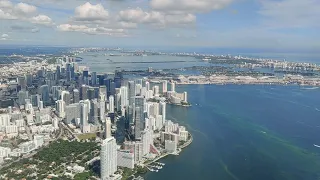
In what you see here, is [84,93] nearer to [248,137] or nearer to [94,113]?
[94,113]

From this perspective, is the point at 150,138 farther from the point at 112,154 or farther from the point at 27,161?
the point at 27,161

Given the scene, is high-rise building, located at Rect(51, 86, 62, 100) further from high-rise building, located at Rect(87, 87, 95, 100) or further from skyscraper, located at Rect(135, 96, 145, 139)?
skyscraper, located at Rect(135, 96, 145, 139)

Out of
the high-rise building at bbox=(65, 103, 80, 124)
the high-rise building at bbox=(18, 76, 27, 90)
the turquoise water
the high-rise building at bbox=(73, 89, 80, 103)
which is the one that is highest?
the high-rise building at bbox=(18, 76, 27, 90)

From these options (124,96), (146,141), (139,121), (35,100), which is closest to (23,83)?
(35,100)

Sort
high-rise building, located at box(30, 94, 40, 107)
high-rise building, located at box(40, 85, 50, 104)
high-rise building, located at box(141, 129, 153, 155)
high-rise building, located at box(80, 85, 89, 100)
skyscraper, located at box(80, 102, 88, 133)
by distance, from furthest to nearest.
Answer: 1. high-rise building, located at box(40, 85, 50, 104)
2. high-rise building, located at box(80, 85, 89, 100)
3. high-rise building, located at box(30, 94, 40, 107)
4. skyscraper, located at box(80, 102, 88, 133)
5. high-rise building, located at box(141, 129, 153, 155)

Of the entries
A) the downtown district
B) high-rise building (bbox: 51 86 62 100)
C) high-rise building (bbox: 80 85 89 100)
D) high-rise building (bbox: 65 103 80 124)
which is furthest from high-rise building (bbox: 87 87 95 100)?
high-rise building (bbox: 65 103 80 124)

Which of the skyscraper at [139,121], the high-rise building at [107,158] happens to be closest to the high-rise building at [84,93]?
the skyscraper at [139,121]

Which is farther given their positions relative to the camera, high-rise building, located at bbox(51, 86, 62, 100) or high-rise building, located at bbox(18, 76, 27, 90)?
high-rise building, located at bbox(18, 76, 27, 90)
